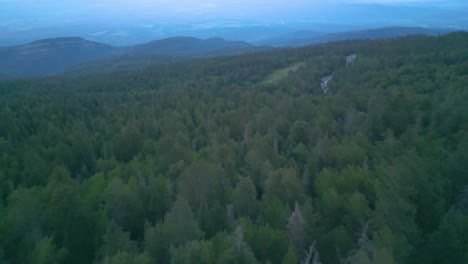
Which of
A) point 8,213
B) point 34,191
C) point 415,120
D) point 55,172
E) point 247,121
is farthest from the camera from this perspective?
point 247,121

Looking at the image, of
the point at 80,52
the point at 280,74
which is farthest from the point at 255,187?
the point at 80,52

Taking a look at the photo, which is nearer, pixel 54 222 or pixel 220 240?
pixel 220 240

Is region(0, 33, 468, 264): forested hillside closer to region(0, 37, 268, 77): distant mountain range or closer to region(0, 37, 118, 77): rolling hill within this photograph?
region(0, 37, 268, 77): distant mountain range

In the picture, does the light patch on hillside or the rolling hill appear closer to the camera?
the light patch on hillside

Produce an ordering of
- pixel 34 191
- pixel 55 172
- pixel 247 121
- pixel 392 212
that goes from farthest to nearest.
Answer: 1. pixel 247 121
2. pixel 55 172
3. pixel 34 191
4. pixel 392 212

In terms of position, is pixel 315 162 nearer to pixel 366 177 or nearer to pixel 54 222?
pixel 366 177

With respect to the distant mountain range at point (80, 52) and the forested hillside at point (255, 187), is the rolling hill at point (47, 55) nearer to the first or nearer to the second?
the distant mountain range at point (80, 52)

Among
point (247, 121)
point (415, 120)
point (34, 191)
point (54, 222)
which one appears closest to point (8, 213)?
point (54, 222)

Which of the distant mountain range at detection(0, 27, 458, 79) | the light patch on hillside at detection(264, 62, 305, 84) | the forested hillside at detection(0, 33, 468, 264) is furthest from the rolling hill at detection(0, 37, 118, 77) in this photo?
the forested hillside at detection(0, 33, 468, 264)
